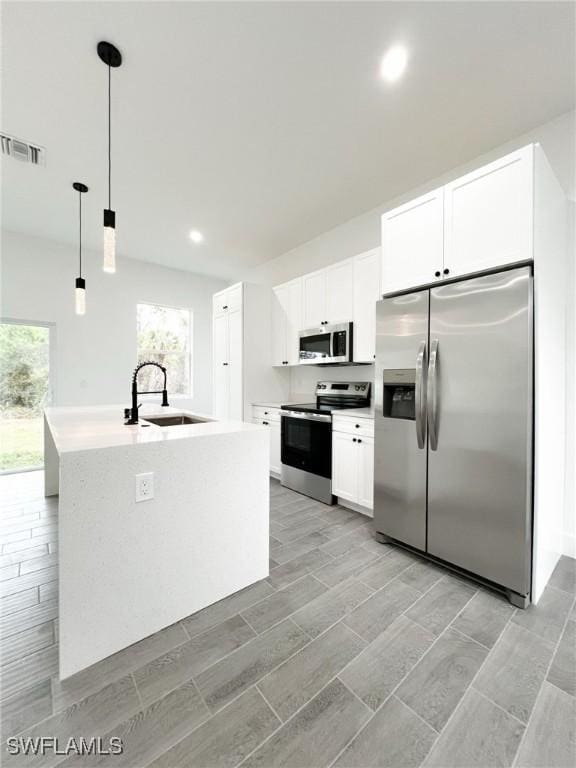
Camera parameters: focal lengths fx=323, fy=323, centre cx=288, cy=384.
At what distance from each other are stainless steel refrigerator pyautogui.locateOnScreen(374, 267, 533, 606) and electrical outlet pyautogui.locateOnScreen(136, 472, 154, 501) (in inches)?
64.4

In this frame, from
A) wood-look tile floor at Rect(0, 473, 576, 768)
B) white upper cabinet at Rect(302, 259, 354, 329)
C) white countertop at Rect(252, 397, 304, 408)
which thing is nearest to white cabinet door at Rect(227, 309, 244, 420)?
white countertop at Rect(252, 397, 304, 408)

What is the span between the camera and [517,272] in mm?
1781

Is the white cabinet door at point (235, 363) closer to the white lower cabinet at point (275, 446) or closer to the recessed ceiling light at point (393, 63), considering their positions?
the white lower cabinet at point (275, 446)

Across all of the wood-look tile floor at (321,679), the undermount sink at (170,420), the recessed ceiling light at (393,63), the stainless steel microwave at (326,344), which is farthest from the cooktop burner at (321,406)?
the recessed ceiling light at (393,63)

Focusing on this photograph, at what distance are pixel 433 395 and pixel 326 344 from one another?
5.57ft

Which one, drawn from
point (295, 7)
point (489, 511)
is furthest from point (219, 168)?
point (489, 511)

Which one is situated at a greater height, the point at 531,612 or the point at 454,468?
the point at 454,468

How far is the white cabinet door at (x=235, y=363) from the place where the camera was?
431 centimetres

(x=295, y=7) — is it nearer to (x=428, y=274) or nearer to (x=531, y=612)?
(x=428, y=274)

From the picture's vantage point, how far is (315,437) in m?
3.35

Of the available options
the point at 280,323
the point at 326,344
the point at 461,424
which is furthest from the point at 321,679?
the point at 280,323

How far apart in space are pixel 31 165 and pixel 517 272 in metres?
3.96

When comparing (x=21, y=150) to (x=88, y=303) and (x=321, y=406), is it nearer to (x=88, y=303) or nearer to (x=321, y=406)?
(x=88, y=303)

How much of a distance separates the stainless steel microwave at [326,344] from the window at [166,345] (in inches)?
113
